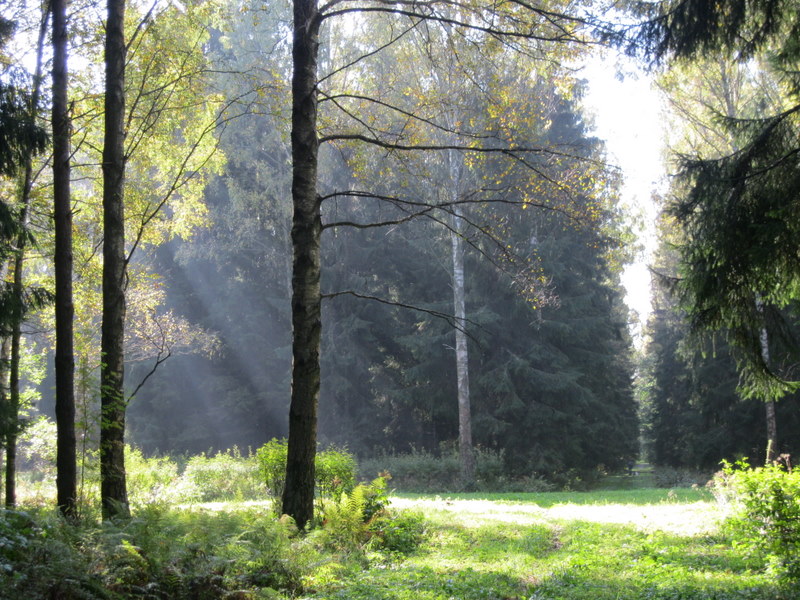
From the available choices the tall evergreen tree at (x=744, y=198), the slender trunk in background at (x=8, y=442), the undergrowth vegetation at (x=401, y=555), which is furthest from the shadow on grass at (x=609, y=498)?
the slender trunk in background at (x=8, y=442)

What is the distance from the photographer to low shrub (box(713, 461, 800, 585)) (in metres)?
5.28

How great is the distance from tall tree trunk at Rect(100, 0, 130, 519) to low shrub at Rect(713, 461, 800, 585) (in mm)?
6894

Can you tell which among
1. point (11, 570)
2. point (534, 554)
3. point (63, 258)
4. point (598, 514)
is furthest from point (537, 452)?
point (11, 570)

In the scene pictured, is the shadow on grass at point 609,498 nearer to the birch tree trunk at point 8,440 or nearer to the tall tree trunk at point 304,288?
the tall tree trunk at point 304,288

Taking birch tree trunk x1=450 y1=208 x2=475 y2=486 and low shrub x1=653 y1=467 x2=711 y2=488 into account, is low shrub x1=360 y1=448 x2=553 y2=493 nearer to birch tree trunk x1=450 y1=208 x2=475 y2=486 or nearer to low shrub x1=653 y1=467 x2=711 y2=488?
birch tree trunk x1=450 y1=208 x2=475 y2=486

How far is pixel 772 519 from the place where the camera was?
221 inches

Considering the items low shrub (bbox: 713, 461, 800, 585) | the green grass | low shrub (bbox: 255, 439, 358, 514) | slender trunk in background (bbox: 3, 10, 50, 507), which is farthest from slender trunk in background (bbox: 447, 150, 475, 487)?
low shrub (bbox: 713, 461, 800, 585)

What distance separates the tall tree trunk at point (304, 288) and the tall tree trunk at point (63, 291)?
2662mm

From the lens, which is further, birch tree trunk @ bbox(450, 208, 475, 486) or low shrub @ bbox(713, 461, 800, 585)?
birch tree trunk @ bbox(450, 208, 475, 486)

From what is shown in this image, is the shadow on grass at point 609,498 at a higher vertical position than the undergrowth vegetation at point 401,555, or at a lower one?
lower

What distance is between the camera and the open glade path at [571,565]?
17.0ft

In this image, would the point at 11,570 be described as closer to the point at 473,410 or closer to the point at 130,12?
the point at 130,12

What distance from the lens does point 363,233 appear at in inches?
1292

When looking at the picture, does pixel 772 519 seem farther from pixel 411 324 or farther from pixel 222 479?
pixel 411 324
